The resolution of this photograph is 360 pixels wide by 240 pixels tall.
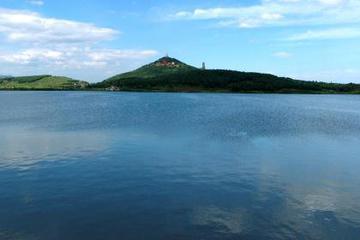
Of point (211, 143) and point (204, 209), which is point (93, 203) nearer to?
point (204, 209)

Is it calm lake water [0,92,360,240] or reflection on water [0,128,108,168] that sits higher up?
reflection on water [0,128,108,168]

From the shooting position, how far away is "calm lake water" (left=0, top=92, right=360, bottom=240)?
2412 centimetres

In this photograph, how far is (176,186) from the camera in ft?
109

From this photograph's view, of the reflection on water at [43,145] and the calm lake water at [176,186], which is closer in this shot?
the calm lake water at [176,186]

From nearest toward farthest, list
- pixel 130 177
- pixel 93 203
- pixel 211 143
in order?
pixel 93 203 < pixel 130 177 < pixel 211 143

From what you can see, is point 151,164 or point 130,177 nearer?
point 130,177

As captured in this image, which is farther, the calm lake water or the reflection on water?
the reflection on water

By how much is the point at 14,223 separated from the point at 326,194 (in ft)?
71.1

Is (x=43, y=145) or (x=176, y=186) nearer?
(x=176, y=186)

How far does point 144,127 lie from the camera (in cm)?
7125

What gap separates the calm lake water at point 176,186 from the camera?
24.1 m

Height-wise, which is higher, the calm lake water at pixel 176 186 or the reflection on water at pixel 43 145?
→ the reflection on water at pixel 43 145

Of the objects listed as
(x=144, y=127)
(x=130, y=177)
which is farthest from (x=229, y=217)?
(x=144, y=127)

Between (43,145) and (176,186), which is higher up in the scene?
(43,145)
